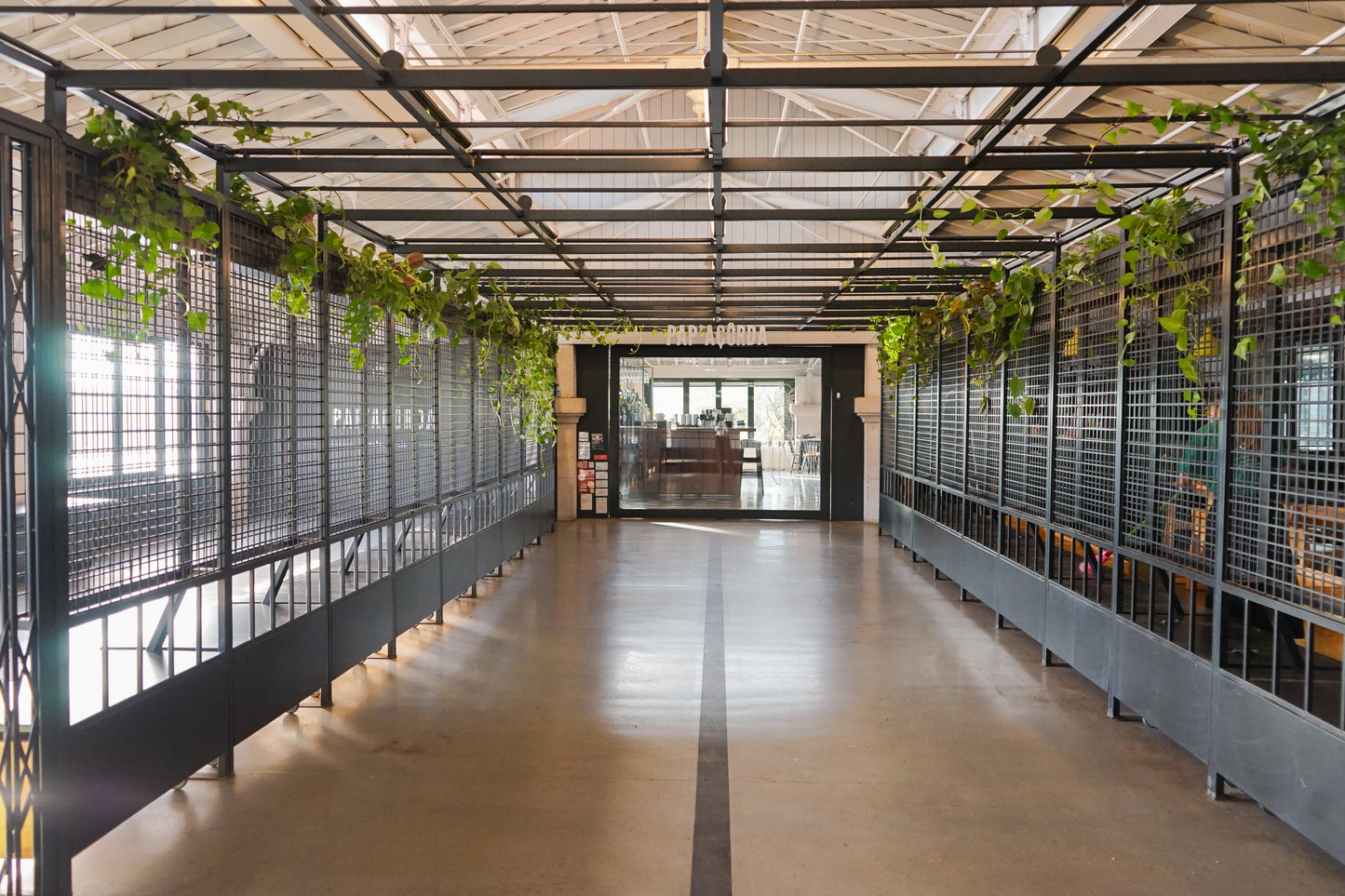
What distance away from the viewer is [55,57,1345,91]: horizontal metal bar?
10.5ft

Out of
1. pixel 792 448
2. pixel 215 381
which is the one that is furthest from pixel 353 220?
pixel 792 448

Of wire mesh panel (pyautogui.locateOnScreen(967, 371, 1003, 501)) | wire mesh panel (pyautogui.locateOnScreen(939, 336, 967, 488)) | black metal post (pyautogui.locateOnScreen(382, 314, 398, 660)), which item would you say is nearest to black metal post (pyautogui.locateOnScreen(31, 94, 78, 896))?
black metal post (pyautogui.locateOnScreen(382, 314, 398, 660))

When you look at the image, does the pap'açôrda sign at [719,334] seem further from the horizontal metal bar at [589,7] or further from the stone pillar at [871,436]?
the horizontal metal bar at [589,7]

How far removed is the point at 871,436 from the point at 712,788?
10.5 metres

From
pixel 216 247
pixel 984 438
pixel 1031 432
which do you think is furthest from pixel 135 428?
pixel 984 438

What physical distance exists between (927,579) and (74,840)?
305 inches

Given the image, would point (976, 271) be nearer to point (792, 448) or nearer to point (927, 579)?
point (927, 579)

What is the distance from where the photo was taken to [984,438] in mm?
7836

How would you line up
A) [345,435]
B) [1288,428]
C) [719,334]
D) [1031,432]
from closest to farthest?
[1288,428], [345,435], [1031,432], [719,334]

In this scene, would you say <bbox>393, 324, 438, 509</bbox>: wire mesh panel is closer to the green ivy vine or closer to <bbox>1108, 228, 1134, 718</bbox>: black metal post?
the green ivy vine

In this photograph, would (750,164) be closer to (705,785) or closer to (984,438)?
(705,785)

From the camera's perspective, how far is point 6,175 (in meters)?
2.78

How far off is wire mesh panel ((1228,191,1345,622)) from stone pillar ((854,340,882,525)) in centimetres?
997

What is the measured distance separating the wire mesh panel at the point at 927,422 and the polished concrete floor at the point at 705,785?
3.08 m
